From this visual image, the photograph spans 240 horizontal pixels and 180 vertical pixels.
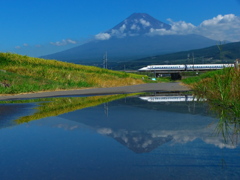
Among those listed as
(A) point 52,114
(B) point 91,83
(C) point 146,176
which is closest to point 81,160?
(C) point 146,176

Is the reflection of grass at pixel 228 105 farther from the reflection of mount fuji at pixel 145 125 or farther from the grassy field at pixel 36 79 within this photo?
the grassy field at pixel 36 79

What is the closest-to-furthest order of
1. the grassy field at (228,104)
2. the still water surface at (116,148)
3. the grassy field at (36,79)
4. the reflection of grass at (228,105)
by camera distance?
the still water surface at (116,148)
the reflection of grass at (228,105)
the grassy field at (228,104)
the grassy field at (36,79)

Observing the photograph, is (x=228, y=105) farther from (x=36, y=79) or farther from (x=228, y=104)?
(x=36, y=79)

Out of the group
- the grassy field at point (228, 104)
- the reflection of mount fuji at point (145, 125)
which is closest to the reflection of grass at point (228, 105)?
the grassy field at point (228, 104)

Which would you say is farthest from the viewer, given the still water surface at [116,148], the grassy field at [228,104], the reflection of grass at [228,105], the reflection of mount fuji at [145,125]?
the grassy field at [228,104]

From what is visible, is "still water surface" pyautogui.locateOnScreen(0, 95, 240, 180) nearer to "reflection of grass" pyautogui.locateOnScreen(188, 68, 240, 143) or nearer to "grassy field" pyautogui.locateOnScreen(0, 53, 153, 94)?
"reflection of grass" pyautogui.locateOnScreen(188, 68, 240, 143)

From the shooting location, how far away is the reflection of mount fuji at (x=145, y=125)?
20.5 feet

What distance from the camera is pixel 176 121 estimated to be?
8.60m

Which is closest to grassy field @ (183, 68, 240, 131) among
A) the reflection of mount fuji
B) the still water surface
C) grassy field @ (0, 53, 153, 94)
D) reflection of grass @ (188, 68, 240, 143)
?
reflection of grass @ (188, 68, 240, 143)

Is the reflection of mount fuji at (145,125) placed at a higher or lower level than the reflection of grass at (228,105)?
lower

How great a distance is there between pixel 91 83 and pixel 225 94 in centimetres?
2000

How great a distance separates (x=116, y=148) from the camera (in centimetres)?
563

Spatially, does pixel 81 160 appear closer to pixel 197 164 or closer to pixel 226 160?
pixel 197 164

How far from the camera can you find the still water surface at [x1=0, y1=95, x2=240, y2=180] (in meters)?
4.30
